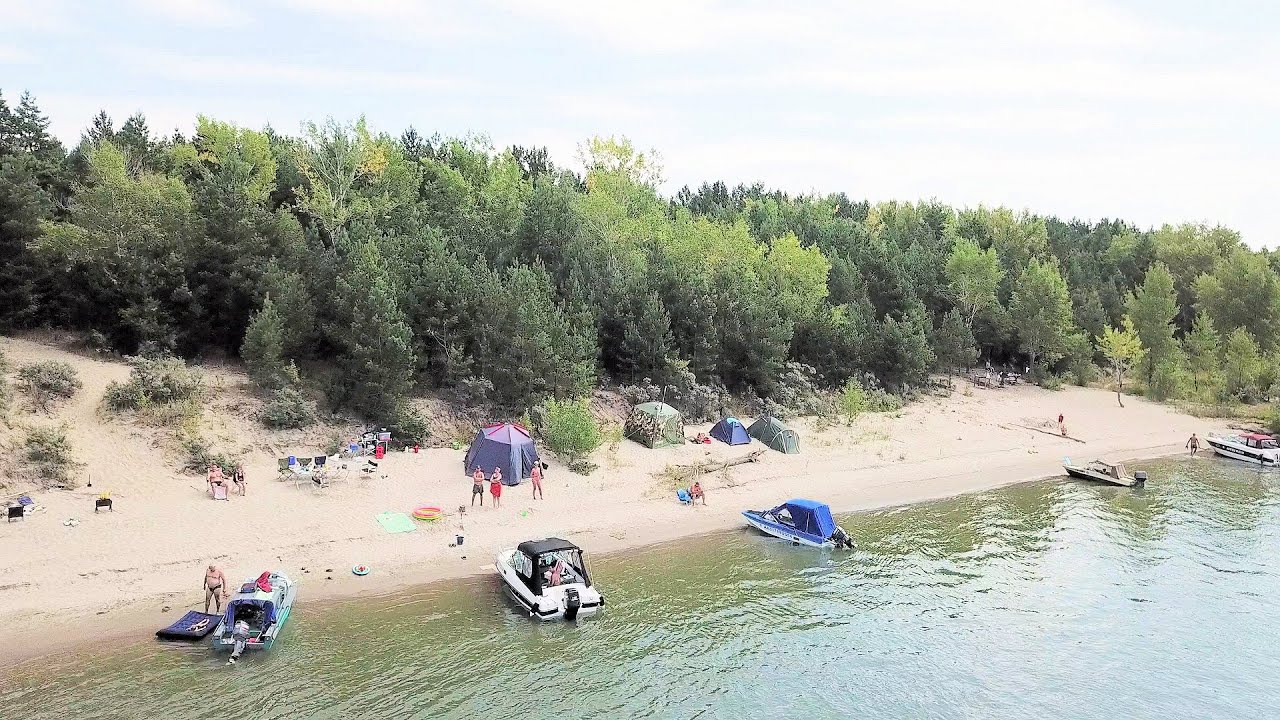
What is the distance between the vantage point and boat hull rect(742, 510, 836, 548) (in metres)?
28.2

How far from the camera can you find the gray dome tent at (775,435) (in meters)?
39.3

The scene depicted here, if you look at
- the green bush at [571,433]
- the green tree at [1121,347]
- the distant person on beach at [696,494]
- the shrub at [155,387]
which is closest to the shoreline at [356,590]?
the distant person on beach at [696,494]

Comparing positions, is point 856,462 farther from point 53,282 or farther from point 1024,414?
point 53,282

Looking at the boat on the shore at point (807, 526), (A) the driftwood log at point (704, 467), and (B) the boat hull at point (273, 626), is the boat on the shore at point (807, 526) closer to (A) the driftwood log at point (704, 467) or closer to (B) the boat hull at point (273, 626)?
(A) the driftwood log at point (704, 467)

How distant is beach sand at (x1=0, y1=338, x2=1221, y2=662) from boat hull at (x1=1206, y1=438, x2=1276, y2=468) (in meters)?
5.42

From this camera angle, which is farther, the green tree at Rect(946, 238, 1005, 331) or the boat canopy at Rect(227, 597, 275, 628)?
the green tree at Rect(946, 238, 1005, 331)

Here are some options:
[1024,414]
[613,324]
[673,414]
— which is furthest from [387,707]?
[1024,414]

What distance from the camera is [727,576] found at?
83.1 ft

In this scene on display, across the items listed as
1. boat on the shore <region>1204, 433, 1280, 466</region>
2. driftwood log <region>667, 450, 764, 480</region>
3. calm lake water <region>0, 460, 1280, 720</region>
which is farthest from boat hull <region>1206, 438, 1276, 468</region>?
driftwood log <region>667, 450, 764, 480</region>

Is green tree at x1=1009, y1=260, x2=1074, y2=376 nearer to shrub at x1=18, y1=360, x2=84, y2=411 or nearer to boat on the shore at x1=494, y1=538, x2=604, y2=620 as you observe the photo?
boat on the shore at x1=494, y1=538, x2=604, y2=620

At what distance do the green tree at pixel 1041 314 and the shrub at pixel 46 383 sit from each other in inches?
2549

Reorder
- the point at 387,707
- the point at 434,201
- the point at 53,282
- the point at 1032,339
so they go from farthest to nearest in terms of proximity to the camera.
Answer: the point at 1032,339 → the point at 434,201 → the point at 53,282 → the point at 387,707

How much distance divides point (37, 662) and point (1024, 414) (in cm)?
5333

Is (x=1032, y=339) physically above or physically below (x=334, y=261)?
below
